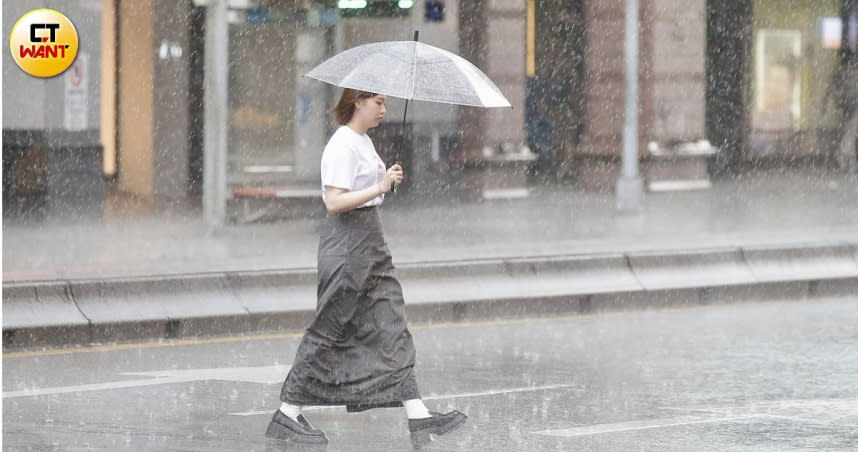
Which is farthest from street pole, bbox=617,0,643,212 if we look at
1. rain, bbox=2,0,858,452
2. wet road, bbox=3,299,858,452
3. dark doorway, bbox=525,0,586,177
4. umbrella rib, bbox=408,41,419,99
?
umbrella rib, bbox=408,41,419,99

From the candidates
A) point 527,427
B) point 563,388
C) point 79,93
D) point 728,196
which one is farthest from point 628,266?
point 728,196

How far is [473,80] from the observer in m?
7.47

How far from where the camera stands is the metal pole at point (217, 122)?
1703 centimetres

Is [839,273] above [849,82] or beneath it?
beneath

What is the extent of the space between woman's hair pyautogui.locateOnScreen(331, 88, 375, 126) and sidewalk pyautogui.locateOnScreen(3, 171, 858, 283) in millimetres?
4139

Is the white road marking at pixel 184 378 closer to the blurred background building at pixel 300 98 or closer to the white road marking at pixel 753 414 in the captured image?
the white road marking at pixel 753 414

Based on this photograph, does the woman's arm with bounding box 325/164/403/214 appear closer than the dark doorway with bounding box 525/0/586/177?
Yes

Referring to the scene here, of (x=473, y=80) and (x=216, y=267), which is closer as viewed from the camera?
(x=473, y=80)

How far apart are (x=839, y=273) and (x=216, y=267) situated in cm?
513

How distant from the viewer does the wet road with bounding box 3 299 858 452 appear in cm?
742

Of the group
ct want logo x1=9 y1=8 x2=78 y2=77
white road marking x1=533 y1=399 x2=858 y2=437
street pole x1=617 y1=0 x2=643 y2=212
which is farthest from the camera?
street pole x1=617 y1=0 x2=643 y2=212

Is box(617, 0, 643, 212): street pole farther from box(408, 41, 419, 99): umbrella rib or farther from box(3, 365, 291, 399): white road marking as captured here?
box(408, 41, 419, 99): umbrella rib

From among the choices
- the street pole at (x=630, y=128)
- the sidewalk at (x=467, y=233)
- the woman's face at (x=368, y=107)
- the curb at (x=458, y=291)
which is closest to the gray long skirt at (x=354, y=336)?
the woman's face at (x=368, y=107)

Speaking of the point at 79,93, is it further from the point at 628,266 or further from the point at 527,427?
the point at 527,427
